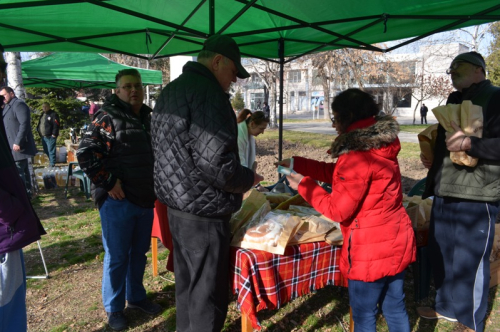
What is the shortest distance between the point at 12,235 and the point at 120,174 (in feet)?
3.11

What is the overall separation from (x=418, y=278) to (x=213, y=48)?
2562mm

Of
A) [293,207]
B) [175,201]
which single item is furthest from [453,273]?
[175,201]

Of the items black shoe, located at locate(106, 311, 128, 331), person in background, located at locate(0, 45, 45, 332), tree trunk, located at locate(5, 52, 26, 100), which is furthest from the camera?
tree trunk, located at locate(5, 52, 26, 100)

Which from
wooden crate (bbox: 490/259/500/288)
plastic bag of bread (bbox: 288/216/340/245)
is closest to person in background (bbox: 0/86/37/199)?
plastic bag of bread (bbox: 288/216/340/245)

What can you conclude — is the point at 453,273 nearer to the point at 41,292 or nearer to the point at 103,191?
the point at 103,191

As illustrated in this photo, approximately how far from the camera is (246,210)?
2.43 metres

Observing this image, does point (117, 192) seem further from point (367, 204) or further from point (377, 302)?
point (377, 302)

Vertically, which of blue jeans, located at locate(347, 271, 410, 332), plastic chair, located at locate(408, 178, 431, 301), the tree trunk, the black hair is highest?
the tree trunk

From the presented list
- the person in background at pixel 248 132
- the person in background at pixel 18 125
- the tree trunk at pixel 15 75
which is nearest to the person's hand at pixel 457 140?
the person in background at pixel 248 132

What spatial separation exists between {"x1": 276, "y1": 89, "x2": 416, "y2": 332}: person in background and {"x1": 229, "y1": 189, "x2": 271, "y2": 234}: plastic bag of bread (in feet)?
1.79

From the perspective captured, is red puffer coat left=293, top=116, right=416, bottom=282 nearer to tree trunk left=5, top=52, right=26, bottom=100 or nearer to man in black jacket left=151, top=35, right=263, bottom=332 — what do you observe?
man in black jacket left=151, top=35, right=263, bottom=332

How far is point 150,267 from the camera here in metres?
3.94

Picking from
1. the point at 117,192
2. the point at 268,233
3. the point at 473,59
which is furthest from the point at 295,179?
the point at 473,59

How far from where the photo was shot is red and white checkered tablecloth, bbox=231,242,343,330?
2096mm
